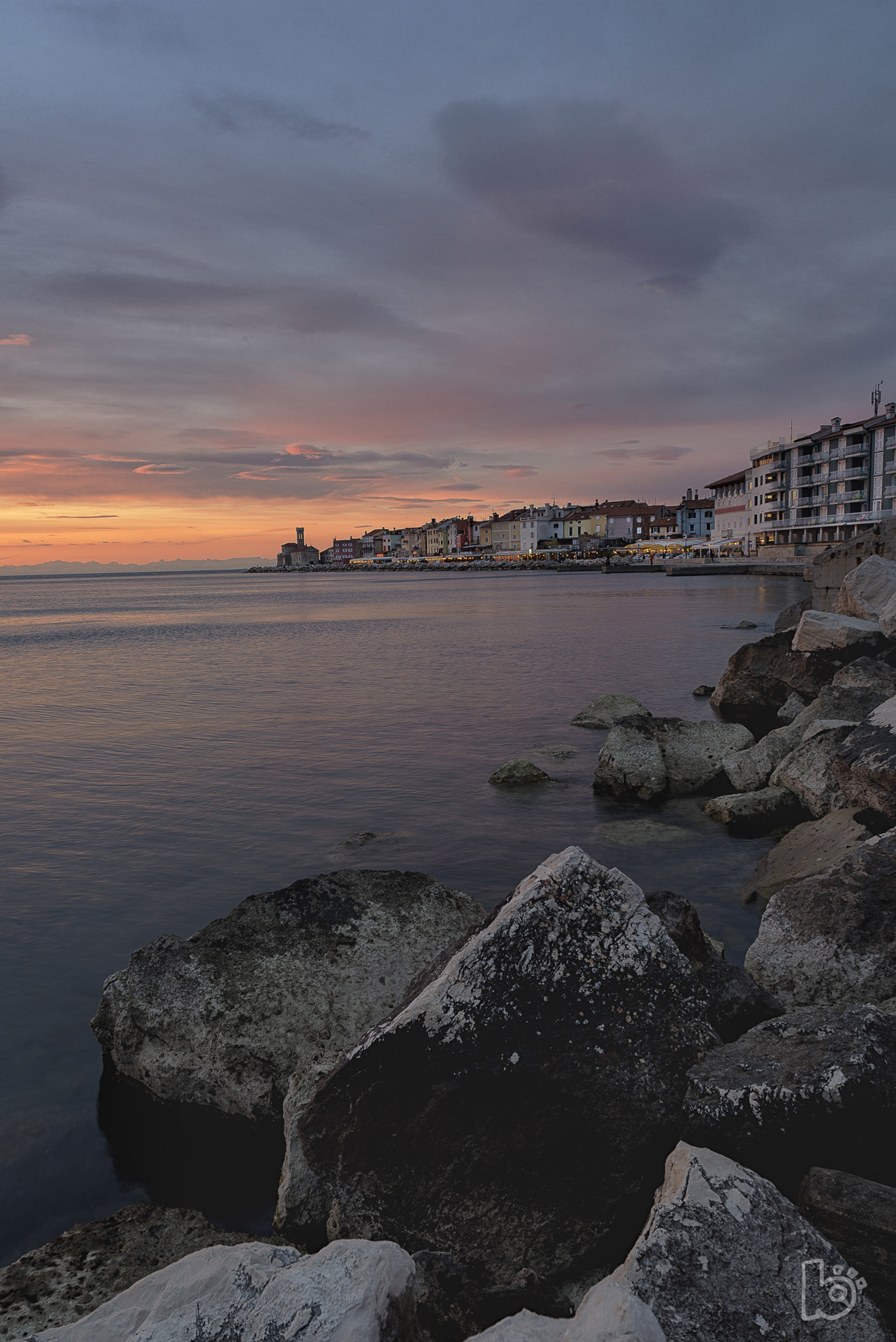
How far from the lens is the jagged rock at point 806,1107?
12.9 ft

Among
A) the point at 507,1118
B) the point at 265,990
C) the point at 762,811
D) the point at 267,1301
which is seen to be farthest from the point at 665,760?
the point at 267,1301

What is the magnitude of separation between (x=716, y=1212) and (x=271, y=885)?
8.55 metres

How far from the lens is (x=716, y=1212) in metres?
3.46

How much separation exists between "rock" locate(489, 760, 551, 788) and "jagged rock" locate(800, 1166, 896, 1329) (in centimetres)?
1188

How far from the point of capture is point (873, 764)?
8.40 meters

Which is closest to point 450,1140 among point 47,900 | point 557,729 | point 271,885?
point 271,885

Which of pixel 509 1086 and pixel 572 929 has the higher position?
pixel 572 929

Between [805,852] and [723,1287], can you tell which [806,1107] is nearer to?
[723,1287]

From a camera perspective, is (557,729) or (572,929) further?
(557,729)

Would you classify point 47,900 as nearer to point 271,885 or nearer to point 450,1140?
point 271,885

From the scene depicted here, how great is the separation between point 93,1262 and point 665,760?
11404 mm

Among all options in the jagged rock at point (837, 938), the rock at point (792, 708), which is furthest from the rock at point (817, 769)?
the rock at point (792, 708)

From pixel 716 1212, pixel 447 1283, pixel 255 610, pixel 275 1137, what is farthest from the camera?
pixel 255 610

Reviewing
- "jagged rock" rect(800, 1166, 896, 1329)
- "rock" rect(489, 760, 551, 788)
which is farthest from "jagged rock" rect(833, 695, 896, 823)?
"rock" rect(489, 760, 551, 788)
